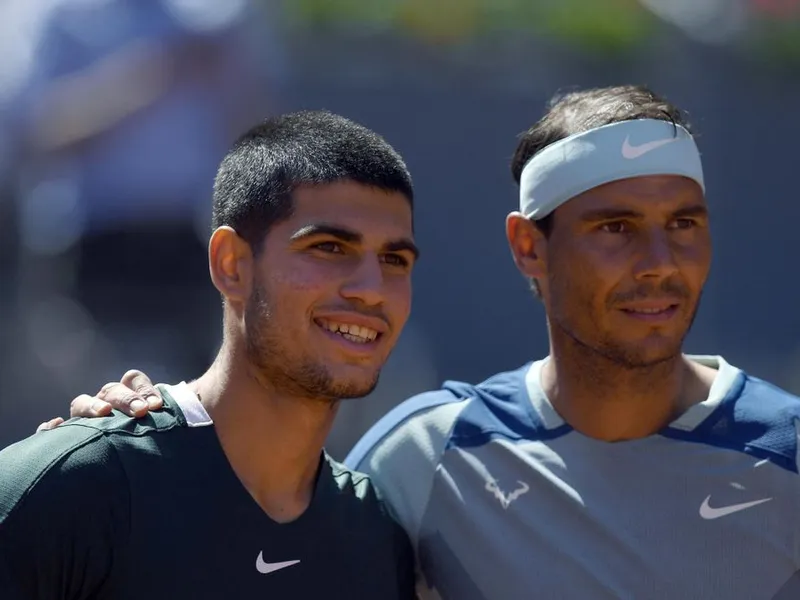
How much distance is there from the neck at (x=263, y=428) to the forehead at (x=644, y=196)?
1.14 m

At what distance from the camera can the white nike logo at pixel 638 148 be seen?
3850 mm

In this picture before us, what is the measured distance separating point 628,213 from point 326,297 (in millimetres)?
1121

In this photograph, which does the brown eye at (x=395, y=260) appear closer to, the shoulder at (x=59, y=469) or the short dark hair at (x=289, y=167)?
the short dark hair at (x=289, y=167)

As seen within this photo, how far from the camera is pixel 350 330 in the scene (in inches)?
126

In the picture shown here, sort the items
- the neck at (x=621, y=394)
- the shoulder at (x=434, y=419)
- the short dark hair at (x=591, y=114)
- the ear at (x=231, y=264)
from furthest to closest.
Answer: the short dark hair at (x=591, y=114) < the shoulder at (x=434, y=419) < the neck at (x=621, y=394) < the ear at (x=231, y=264)

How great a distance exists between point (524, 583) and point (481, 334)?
7543mm

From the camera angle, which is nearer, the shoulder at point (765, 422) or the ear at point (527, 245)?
the shoulder at point (765, 422)

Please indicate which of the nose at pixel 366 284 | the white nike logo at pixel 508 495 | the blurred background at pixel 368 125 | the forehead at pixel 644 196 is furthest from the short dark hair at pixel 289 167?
the blurred background at pixel 368 125

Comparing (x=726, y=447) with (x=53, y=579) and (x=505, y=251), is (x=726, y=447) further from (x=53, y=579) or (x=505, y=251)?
(x=505, y=251)

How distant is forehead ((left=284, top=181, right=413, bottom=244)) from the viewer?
10.6 ft

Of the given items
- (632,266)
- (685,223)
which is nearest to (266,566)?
(632,266)

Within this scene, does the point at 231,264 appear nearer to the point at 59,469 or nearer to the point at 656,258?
A: the point at 59,469

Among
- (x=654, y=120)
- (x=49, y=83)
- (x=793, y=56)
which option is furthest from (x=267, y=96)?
(x=654, y=120)

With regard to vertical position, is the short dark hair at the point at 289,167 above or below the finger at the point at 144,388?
above
